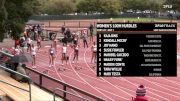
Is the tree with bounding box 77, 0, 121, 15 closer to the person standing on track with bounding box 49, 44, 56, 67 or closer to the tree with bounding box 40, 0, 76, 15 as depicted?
the tree with bounding box 40, 0, 76, 15

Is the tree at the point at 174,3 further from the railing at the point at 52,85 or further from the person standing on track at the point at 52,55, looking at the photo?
the railing at the point at 52,85

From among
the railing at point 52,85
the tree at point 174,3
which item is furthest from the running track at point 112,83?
the tree at point 174,3

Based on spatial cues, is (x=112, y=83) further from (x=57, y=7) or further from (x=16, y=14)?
(x=57, y=7)

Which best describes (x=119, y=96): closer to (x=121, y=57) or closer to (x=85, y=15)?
(x=121, y=57)

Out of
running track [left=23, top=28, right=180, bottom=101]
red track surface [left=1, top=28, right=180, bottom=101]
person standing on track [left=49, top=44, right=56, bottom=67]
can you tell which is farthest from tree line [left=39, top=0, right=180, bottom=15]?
red track surface [left=1, top=28, right=180, bottom=101]

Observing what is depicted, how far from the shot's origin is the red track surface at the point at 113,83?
23688mm

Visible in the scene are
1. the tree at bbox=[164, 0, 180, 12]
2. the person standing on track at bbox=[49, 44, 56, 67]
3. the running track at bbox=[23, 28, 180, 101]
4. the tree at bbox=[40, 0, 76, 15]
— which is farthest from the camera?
the tree at bbox=[40, 0, 76, 15]

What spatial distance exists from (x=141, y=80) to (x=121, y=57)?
54.0ft

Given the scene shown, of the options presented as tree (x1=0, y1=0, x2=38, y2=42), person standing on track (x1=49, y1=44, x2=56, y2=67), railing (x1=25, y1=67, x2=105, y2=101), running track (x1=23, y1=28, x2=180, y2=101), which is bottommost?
running track (x1=23, y1=28, x2=180, y2=101)
